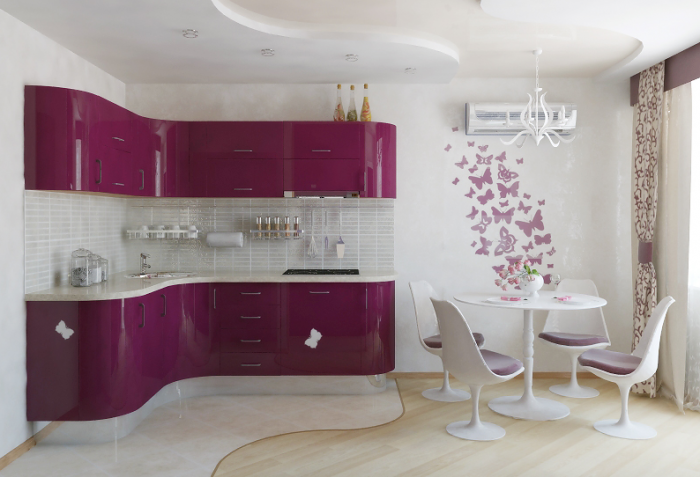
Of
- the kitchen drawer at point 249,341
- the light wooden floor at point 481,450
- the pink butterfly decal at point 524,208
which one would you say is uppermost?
the pink butterfly decal at point 524,208

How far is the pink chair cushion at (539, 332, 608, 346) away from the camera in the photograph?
13.5 feet

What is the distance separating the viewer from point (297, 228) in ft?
15.1

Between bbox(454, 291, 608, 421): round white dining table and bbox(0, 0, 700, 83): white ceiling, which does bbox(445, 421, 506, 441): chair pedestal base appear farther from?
bbox(0, 0, 700, 83): white ceiling

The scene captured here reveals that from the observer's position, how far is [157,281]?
383cm

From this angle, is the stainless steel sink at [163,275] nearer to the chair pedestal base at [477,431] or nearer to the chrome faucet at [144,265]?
the chrome faucet at [144,265]

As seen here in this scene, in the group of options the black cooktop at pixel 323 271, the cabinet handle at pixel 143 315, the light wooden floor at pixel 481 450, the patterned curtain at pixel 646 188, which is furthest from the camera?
the black cooktop at pixel 323 271

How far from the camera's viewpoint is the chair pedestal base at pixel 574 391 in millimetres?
4203

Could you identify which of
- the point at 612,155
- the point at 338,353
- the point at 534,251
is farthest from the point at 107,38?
the point at 612,155

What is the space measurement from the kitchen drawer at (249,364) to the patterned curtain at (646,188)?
2.82m

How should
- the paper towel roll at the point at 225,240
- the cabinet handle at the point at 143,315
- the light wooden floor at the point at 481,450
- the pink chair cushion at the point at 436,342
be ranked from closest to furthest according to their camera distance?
the light wooden floor at the point at 481,450 → the cabinet handle at the point at 143,315 → the pink chair cushion at the point at 436,342 → the paper towel roll at the point at 225,240

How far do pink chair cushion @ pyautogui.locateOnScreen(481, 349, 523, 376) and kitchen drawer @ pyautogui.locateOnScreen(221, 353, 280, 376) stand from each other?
1635 mm

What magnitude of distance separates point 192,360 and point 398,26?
2.84 m

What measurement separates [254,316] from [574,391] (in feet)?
8.38

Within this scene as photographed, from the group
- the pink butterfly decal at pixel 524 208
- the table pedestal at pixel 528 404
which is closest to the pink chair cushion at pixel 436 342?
the table pedestal at pixel 528 404
